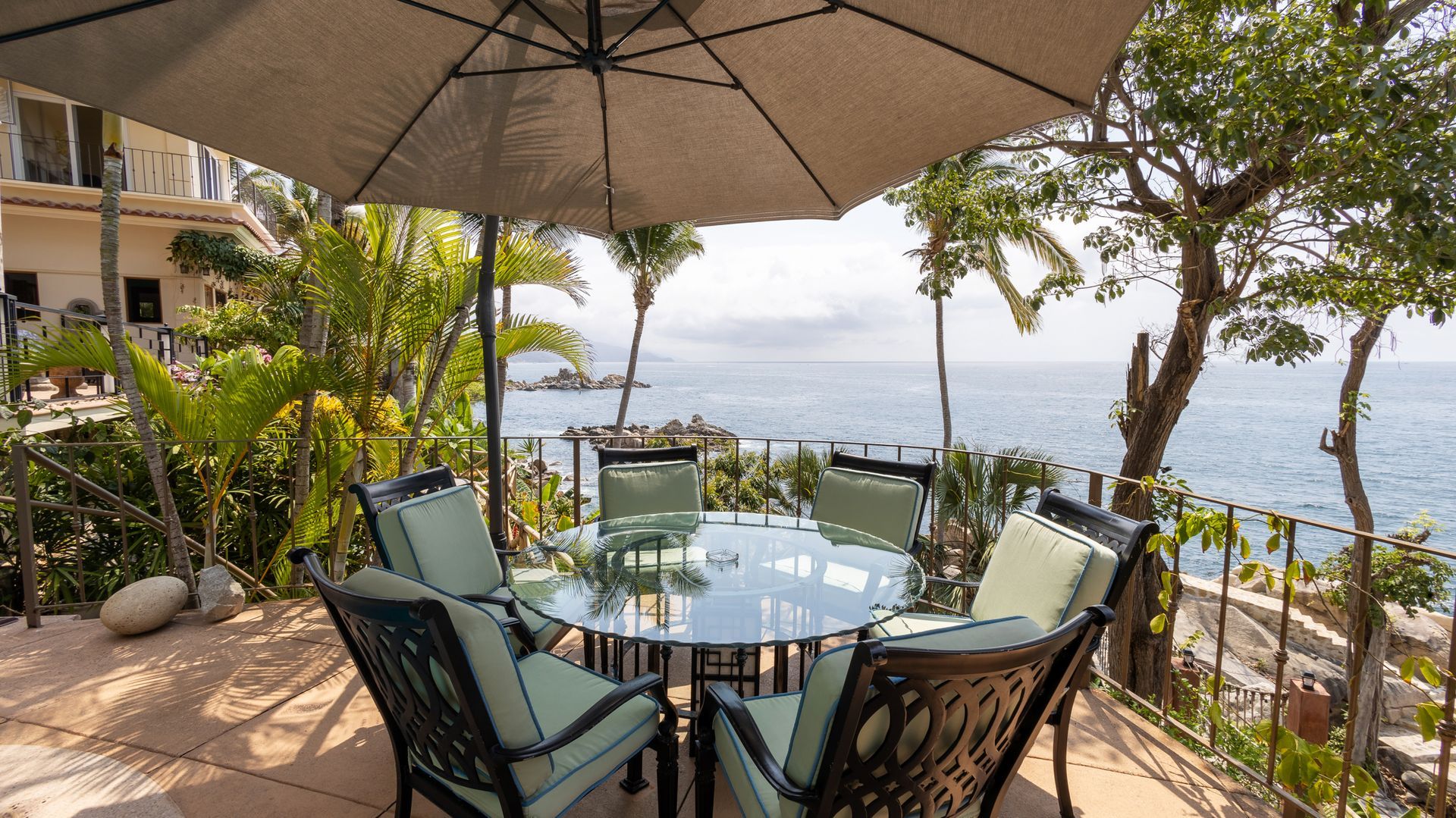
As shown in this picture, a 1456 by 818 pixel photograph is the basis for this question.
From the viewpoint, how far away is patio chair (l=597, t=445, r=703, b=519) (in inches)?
143

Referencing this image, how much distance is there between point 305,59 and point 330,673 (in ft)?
8.13

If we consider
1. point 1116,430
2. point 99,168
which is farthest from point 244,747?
point 1116,430

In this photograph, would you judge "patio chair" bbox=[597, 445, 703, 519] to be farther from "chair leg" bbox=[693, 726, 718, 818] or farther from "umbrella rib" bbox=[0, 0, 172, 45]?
"umbrella rib" bbox=[0, 0, 172, 45]

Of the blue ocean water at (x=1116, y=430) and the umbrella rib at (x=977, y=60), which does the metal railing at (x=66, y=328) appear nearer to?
the umbrella rib at (x=977, y=60)

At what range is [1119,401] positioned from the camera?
7.40m

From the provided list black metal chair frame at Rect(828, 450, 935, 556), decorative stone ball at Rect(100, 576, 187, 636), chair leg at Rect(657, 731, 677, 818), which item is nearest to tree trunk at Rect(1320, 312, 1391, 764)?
black metal chair frame at Rect(828, 450, 935, 556)

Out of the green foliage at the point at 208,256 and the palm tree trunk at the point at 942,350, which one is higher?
the green foliage at the point at 208,256

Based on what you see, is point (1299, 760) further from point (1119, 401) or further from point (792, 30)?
point (1119, 401)

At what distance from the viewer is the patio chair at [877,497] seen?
11.0 feet

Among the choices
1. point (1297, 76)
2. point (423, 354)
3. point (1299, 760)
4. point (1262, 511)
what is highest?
point (1297, 76)

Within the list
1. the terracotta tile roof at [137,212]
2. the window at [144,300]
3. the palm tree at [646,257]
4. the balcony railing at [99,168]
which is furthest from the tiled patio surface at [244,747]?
the window at [144,300]

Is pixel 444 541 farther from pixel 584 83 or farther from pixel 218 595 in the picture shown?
pixel 218 595

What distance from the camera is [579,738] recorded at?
1722 millimetres

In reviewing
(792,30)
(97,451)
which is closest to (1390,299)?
(792,30)
